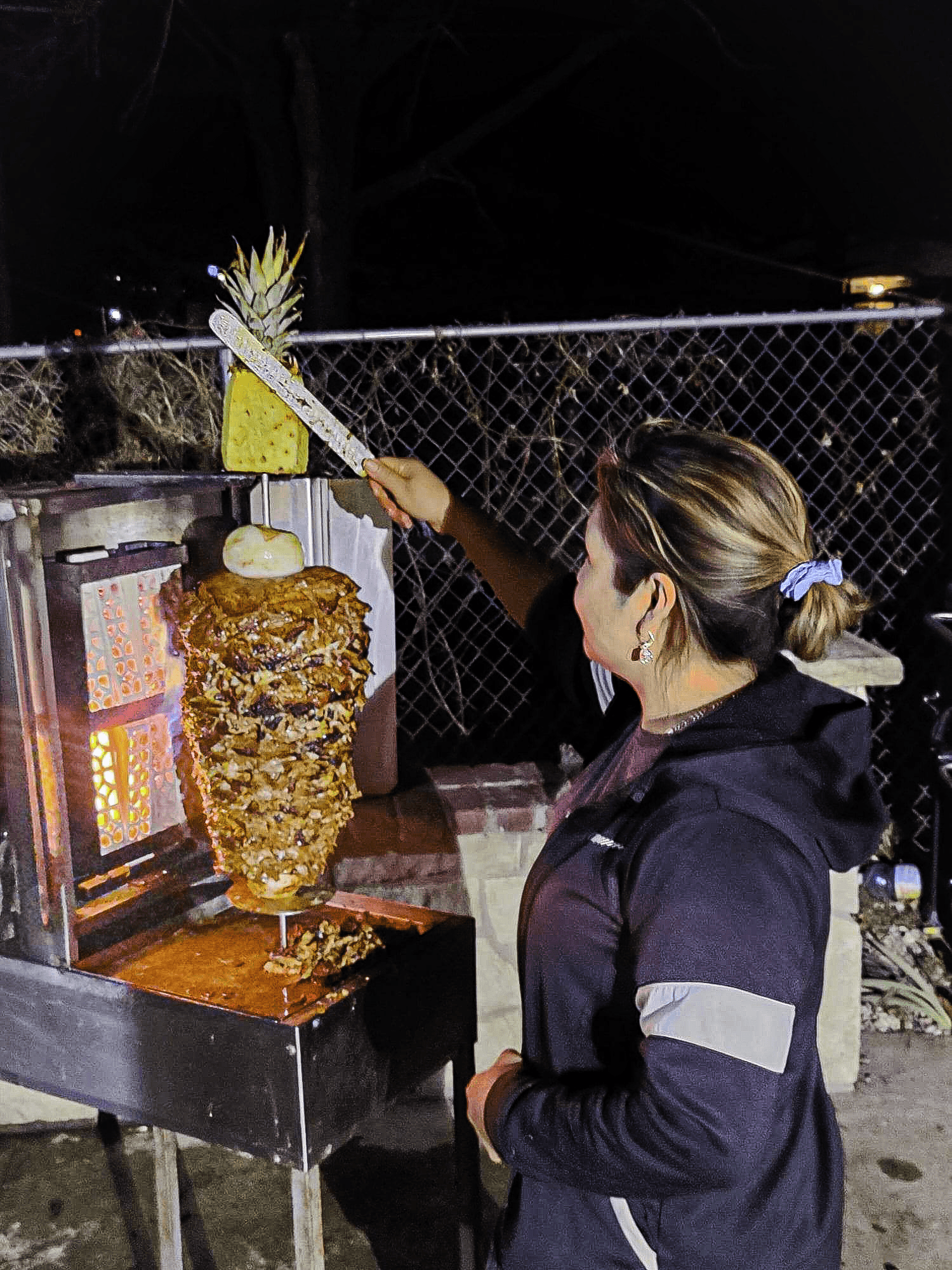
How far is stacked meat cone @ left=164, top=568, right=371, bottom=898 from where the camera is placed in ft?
6.71

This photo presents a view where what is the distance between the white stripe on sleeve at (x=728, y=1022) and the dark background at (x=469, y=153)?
5271 millimetres

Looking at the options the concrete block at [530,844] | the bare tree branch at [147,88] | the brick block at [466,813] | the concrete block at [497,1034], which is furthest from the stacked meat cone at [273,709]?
the bare tree branch at [147,88]

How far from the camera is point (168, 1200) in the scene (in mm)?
2688

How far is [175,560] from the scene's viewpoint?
2.29 metres

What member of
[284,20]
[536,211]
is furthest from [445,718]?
[536,211]

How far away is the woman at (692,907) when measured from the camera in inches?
59.8

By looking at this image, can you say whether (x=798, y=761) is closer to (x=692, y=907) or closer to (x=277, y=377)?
(x=692, y=907)

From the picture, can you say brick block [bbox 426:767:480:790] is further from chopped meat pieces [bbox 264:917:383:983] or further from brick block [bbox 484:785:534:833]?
chopped meat pieces [bbox 264:917:383:983]

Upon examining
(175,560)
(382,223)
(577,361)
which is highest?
(382,223)

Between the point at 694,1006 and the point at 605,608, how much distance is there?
676 millimetres

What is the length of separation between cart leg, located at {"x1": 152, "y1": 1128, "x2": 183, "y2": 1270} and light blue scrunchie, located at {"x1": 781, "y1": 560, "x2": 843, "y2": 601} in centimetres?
190

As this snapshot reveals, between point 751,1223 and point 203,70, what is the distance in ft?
34.9

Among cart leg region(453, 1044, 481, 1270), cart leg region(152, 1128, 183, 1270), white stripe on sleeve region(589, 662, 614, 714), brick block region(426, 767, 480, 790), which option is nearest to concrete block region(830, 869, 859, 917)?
brick block region(426, 767, 480, 790)

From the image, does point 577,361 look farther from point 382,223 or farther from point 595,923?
point 382,223
